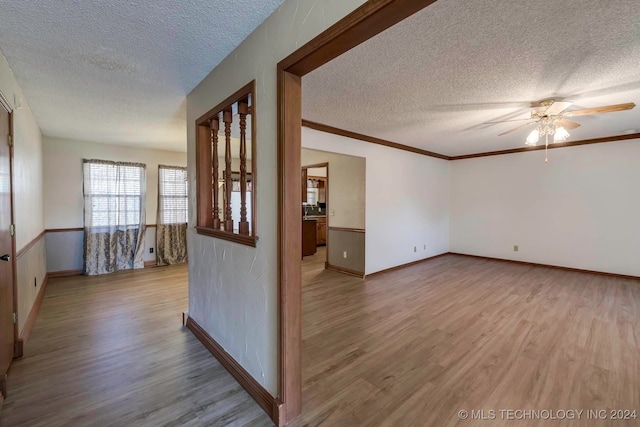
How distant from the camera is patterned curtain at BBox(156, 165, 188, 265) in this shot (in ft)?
18.5

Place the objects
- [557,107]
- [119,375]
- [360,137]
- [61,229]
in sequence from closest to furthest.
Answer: [119,375]
[557,107]
[360,137]
[61,229]

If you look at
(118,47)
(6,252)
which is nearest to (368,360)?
(6,252)

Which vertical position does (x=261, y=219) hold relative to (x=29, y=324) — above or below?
above

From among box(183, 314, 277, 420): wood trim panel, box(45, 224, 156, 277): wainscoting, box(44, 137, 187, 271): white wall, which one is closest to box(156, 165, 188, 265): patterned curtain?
box(44, 137, 187, 271): white wall

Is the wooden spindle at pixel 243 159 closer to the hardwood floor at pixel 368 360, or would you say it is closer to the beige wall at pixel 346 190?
the hardwood floor at pixel 368 360

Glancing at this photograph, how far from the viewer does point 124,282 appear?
Answer: 4527 millimetres

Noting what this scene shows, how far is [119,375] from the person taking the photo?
2.11 meters

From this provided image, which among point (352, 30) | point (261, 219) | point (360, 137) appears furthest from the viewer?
point (360, 137)

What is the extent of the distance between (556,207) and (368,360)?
5.12m

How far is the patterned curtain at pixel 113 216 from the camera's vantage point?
4.90 metres

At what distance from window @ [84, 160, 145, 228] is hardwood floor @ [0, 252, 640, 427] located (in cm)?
154

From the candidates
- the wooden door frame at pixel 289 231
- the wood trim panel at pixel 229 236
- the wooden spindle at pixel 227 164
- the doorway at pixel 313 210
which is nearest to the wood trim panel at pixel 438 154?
the doorway at pixel 313 210

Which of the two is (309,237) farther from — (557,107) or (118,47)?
(118,47)

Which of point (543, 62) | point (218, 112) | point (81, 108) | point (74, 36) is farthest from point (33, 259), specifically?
point (543, 62)
